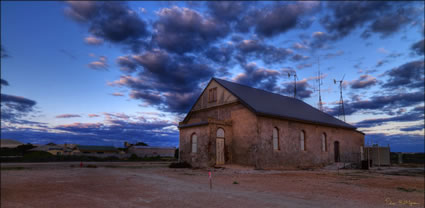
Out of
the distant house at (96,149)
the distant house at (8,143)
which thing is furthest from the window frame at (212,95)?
the distant house at (96,149)

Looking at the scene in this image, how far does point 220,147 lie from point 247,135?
2636 millimetres

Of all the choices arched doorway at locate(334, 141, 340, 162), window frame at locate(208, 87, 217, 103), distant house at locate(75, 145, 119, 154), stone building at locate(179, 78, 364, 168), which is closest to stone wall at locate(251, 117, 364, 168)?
stone building at locate(179, 78, 364, 168)

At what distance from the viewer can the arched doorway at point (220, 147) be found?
76.1ft

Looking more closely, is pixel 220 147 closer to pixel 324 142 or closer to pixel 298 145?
pixel 298 145

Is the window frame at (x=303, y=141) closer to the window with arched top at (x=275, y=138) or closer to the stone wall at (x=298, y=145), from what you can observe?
the stone wall at (x=298, y=145)

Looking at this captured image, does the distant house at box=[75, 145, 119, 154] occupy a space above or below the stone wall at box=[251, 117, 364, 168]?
below

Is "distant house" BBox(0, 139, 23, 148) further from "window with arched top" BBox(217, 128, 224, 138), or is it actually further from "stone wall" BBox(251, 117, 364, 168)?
"window with arched top" BBox(217, 128, 224, 138)

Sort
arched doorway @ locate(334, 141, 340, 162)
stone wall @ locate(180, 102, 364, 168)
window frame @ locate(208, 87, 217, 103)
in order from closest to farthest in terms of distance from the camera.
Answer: stone wall @ locate(180, 102, 364, 168)
window frame @ locate(208, 87, 217, 103)
arched doorway @ locate(334, 141, 340, 162)

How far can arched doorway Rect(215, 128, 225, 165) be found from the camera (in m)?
23.2

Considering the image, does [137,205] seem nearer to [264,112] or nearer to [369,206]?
[369,206]

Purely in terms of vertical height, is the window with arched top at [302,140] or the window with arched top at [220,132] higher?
the window with arched top at [220,132]

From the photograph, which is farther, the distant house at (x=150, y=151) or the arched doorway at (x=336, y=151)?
the distant house at (x=150, y=151)

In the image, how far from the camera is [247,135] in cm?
2319

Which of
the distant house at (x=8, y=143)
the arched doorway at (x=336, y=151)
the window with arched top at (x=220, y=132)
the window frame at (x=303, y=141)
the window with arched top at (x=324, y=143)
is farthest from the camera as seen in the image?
the arched doorway at (x=336, y=151)
